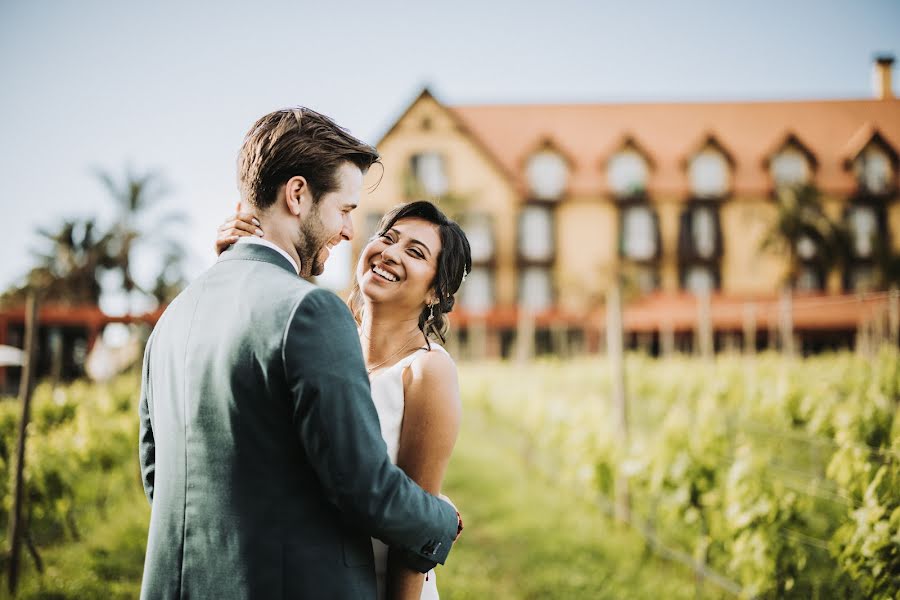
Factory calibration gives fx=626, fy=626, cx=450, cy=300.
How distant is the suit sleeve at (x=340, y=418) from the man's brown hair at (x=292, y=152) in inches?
13.5

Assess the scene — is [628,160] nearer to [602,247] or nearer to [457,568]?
[602,247]

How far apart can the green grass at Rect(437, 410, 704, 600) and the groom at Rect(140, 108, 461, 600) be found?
3.40 m

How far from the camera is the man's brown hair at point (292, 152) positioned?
151 cm

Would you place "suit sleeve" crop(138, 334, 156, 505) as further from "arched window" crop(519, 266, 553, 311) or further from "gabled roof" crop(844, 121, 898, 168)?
"gabled roof" crop(844, 121, 898, 168)

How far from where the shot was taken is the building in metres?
28.2

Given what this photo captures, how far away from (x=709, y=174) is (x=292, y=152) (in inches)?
1229

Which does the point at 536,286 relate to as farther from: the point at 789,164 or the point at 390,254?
the point at 390,254

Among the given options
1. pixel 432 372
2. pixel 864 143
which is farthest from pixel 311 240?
pixel 864 143

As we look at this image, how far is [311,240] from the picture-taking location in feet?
5.28

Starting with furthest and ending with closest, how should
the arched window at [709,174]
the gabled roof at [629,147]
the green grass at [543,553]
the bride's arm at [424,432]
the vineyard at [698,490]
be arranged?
the arched window at [709,174], the gabled roof at [629,147], the green grass at [543,553], the vineyard at [698,490], the bride's arm at [424,432]

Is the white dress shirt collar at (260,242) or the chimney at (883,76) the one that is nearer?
the white dress shirt collar at (260,242)

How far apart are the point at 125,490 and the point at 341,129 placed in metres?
6.46

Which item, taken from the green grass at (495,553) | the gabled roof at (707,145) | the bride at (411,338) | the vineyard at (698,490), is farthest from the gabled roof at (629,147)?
the bride at (411,338)

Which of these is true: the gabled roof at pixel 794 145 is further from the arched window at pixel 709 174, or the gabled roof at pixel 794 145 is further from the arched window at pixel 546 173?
the arched window at pixel 546 173
